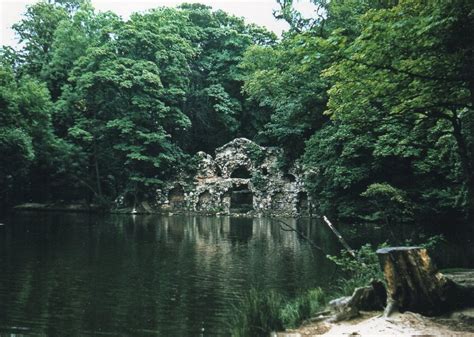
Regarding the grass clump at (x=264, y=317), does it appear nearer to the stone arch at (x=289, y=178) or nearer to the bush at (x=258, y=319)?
the bush at (x=258, y=319)

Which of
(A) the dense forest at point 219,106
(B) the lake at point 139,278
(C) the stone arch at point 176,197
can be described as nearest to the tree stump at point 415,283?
(B) the lake at point 139,278

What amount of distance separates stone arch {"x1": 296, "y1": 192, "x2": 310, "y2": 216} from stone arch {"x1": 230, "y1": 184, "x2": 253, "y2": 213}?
3.87m

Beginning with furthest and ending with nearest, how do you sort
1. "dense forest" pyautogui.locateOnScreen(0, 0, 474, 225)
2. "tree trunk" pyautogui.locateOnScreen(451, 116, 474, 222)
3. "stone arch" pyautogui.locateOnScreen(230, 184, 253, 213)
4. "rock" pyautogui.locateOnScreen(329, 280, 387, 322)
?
"stone arch" pyautogui.locateOnScreen(230, 184, 253, 213) → "tree trunk" pyautogui.locateOnScreen(451, 116, 474, 222) → "dense forest" pyautogui.locateOnScreen(0, 0, 474, 225) → "rock" pyautogui.locateOnScreen(329, 280, 387, 322)

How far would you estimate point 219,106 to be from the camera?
129ft

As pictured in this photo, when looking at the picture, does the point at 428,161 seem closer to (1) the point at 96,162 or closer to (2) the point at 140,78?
(2) the point at 140,78

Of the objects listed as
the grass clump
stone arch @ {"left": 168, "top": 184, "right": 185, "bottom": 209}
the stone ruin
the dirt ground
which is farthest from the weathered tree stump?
stone arch @ {"left": 168, "top": 184, "right": 185, "bottom": 209}

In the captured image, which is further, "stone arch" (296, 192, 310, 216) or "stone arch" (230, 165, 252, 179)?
"stone arch" (230, 165, 252, 179)

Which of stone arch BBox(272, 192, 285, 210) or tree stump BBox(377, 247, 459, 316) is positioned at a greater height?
stone arch BBox(272, 192, 285, 210)

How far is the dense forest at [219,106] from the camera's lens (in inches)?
366

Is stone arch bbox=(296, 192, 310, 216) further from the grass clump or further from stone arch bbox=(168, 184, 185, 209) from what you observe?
the grass clump

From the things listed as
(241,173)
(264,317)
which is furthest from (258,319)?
(241,173)

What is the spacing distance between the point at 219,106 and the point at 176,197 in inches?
337

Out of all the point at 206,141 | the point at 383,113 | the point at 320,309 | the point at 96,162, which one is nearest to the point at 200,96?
the point at 206,141

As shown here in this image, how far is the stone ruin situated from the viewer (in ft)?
115
